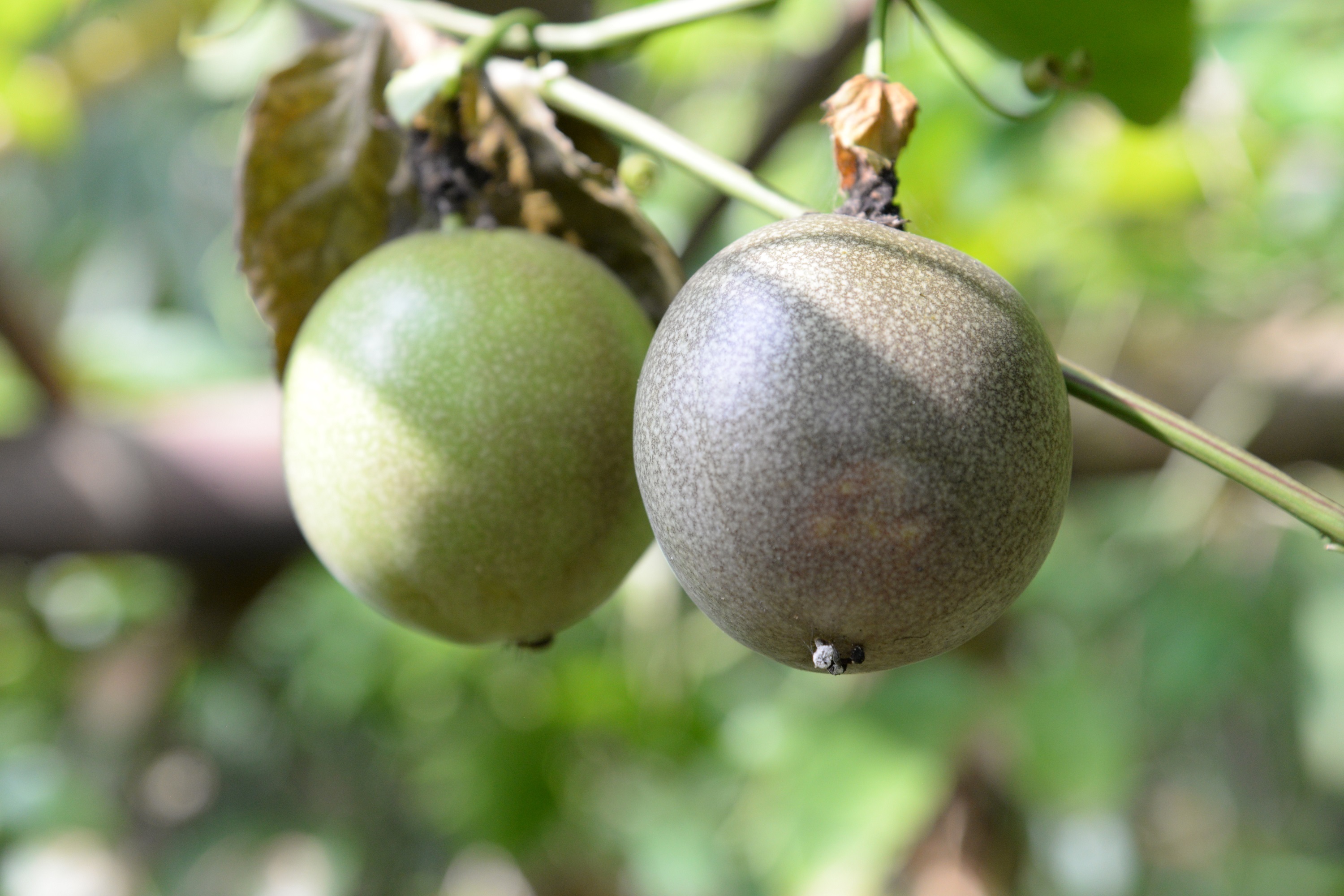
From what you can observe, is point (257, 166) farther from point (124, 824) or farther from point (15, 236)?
point (15, 236)

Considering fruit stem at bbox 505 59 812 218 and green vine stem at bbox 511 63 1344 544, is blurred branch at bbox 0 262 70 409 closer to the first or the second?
fruit stem at bbox 505 59 812 218

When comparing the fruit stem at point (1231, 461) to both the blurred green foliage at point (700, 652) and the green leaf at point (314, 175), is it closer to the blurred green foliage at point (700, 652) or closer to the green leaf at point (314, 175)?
the blurred green foliage at point (700, 652)

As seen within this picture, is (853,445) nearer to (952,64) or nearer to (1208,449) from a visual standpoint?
(1208,449)

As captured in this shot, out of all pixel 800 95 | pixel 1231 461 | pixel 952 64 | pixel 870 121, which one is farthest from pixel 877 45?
pixel 800 95

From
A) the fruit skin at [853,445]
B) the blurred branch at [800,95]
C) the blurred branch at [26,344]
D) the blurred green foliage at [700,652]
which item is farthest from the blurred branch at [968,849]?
the blurred branch at [26,344]

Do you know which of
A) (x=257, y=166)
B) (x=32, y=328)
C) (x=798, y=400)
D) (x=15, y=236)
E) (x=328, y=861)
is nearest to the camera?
(x=798, y=400)

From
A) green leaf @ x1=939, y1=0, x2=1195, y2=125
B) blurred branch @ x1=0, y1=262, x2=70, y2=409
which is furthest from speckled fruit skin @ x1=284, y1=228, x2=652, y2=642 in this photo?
blurred branch @ x1=0, y1=262, x2=70, y2=409

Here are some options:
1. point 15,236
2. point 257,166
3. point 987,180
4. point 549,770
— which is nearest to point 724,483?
point 257,166
